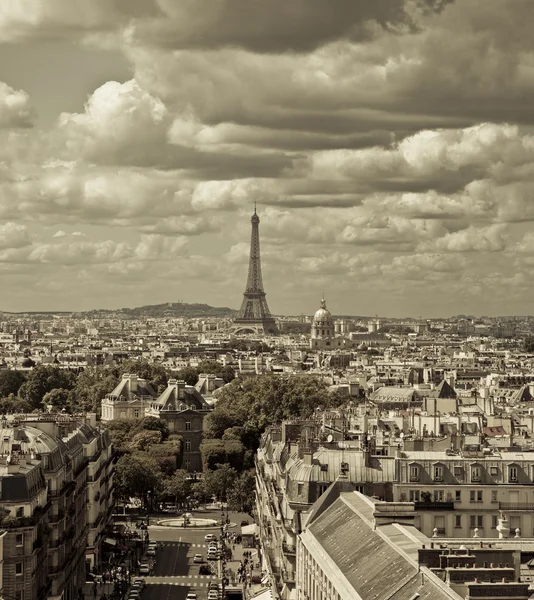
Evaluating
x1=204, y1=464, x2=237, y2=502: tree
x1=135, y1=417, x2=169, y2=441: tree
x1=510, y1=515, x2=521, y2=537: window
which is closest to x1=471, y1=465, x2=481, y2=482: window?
x1=510, y1=515, x2=521, y2=537: window

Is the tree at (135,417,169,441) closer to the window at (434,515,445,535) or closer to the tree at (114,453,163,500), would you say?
the tree at (114,453,163,500)

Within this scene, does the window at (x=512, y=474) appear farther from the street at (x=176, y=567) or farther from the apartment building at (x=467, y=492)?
the street at (x=176, y=567)

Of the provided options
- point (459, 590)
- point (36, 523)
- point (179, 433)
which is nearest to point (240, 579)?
point (36, 523)

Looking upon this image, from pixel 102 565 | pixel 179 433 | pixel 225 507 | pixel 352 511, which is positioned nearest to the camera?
pixel 352 511

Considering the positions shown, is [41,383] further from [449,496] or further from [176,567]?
[449,496]

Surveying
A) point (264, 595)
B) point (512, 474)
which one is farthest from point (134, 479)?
point (512, 474)

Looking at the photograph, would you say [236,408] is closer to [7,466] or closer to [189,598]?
[189,598]

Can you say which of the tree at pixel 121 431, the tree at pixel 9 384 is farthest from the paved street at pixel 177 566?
the tree at pixel 9 384
